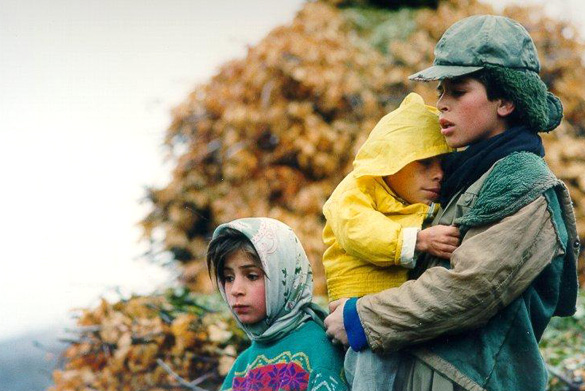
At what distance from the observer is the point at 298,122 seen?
8234mm

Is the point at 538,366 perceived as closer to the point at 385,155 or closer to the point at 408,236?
the point at 408,236

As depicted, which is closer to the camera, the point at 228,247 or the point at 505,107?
the point at 505,107

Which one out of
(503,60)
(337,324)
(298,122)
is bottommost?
(337,324)

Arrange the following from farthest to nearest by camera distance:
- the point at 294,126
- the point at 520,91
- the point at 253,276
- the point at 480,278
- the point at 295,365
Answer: the point at 294,126 → the point at 253,276 → the point at 295,365 → the point at 520,91 → the point at 480,278

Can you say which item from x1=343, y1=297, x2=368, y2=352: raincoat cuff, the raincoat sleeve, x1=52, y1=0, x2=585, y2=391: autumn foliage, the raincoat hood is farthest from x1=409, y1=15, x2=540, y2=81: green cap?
x1=52, y1=0, x2=585, y2=391: autumn foliage

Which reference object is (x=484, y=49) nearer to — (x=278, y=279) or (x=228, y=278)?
(x=278, y=279)

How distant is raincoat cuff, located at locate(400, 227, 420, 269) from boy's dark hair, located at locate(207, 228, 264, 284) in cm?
66

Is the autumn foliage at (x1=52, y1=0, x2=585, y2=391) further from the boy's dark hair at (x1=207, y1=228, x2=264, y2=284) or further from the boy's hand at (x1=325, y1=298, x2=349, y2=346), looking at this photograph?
the boy's hand at (x1=325, y1=298, x2=349, y2=346)

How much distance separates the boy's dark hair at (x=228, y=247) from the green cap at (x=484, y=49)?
934mm

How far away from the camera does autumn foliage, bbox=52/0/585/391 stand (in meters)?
8.11

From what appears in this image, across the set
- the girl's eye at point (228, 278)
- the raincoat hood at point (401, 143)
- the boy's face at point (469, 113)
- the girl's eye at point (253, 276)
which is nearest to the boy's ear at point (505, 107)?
the boy's face at point (469, 113)

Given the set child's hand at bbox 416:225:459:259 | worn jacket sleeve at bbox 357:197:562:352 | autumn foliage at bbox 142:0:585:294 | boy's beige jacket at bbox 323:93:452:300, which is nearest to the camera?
worn jacket sleeve at bbox 357:197:562:352

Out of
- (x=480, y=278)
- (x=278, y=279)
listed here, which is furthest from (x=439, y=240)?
(x=278, y=279)

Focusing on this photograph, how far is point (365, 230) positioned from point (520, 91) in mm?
657
